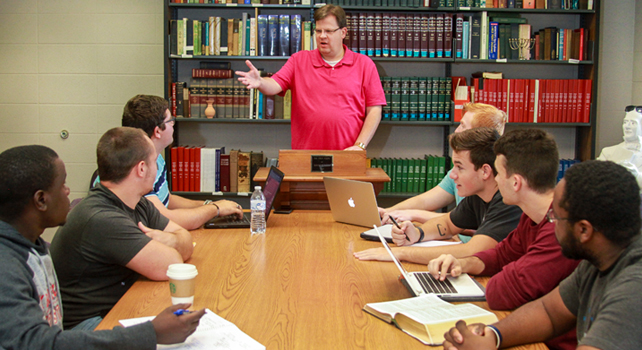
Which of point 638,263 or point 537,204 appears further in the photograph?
point 537,204

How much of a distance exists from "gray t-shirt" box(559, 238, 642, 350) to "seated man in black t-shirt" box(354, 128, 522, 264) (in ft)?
→ 2.08

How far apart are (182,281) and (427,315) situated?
597 millimetres

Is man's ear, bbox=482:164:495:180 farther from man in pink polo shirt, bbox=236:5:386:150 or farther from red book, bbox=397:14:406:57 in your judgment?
red book, bbox=397:14:406:57

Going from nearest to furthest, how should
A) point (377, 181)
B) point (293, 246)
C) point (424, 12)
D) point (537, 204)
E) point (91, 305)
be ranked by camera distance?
point (537, 204) < point (91, 305) < point (293, 246) < point (377, 181) < point (424, 12)

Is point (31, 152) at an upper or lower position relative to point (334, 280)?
upper

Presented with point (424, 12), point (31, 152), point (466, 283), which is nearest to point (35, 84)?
point (424, 12)

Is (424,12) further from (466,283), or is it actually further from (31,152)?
(31,152)

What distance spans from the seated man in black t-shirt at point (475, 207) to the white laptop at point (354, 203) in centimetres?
24

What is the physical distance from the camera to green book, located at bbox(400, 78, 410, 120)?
4102 millimetres

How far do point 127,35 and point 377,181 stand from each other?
273 centimetres

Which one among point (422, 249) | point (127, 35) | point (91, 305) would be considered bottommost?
point (91, 305)

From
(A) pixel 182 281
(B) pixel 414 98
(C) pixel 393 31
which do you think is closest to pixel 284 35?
(C) pixel 393 31

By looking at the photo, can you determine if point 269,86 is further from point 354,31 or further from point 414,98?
point 414,98

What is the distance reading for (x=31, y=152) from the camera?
122cm
